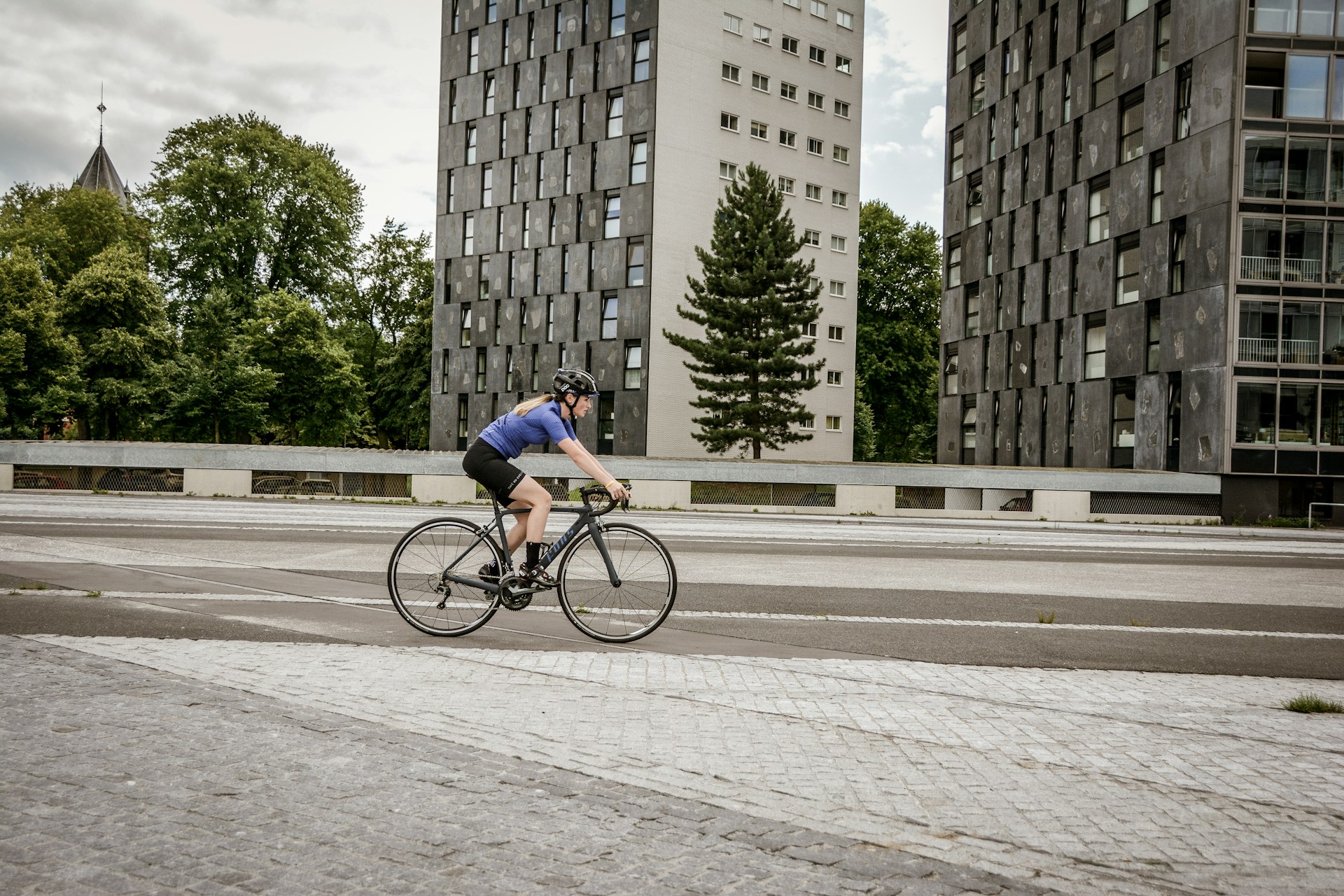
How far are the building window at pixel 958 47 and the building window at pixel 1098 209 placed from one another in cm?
1368

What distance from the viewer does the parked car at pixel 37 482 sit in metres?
29.2

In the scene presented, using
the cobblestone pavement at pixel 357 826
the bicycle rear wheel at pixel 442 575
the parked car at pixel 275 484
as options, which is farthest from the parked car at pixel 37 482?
the cobblestone pavement at pixel 357 826

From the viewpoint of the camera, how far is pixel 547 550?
7.46 meters

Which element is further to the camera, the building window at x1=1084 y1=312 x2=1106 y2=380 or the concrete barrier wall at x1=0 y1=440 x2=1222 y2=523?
the building window at x1=1084 y1=312 x2=1106 y2=380

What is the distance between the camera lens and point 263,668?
609cm

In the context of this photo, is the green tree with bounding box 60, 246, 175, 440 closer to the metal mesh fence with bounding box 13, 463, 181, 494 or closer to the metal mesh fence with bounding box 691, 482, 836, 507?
the metal mesh fence with bounding box 13, 463, 181, 494

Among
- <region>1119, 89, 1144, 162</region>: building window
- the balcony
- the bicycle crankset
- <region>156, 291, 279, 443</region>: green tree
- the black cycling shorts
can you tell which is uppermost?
<region>1119, 89, 1144, 162</region>: building window

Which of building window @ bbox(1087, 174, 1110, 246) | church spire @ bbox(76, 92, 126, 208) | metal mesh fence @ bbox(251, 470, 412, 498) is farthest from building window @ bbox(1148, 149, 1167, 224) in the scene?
church spire @ bbox(76, 92, 126, 208)

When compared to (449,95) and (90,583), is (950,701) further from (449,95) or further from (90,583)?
(449,95)

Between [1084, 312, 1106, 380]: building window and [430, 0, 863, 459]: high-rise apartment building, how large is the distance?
12991mm

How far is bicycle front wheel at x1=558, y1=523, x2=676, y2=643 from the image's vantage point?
24.0 ft

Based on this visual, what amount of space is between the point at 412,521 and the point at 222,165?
125 ft

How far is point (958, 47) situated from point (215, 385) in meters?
37.8

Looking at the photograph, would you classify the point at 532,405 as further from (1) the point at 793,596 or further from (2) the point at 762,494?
(2) the point at 762,494
